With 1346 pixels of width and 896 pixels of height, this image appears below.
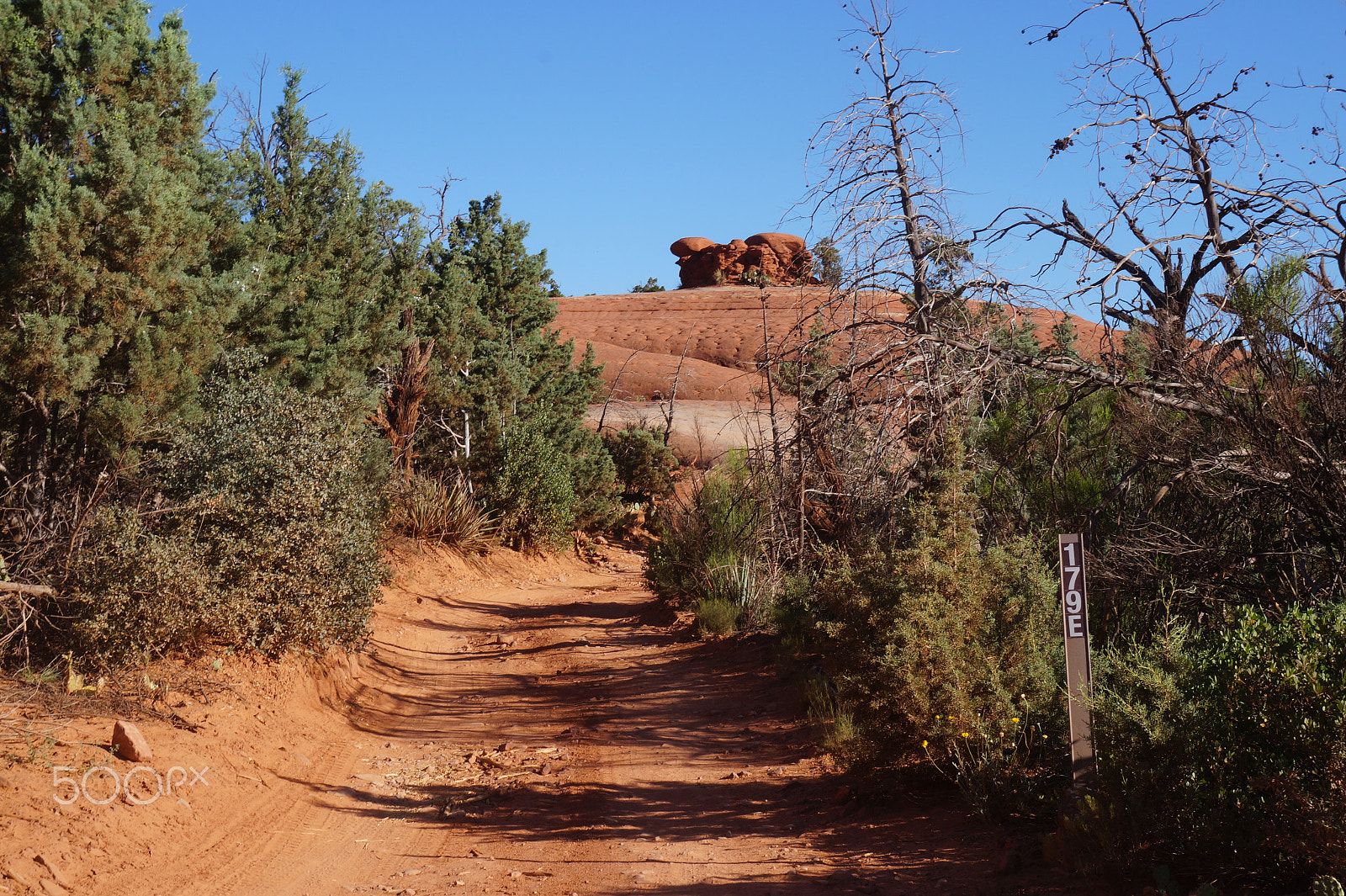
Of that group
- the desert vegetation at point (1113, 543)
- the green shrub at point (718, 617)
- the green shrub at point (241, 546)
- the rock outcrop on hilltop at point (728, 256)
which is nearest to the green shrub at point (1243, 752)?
the desert vegetation at point (1113, 543)

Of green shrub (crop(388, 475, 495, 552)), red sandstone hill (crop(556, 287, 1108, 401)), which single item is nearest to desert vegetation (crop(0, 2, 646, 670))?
green shrub (crop(388, 475, 495, 552))

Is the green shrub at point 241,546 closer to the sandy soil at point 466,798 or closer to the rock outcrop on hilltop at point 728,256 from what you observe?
the sandy soil at point 466,798

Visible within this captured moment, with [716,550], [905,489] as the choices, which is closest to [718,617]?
[716,550]

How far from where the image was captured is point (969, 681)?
5.62 metres

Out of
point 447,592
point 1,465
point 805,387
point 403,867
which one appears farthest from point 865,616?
point 447,592

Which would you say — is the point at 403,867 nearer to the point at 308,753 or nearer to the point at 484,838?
the point at 484,838

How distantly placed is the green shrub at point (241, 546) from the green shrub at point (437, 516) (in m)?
7.20

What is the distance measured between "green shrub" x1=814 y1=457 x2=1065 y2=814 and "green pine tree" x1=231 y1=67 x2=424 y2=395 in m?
9.11

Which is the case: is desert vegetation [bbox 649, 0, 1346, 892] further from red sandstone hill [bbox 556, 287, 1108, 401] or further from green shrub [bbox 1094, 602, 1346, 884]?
red sandstone hill [bbox 556, 287, 1108, 401]

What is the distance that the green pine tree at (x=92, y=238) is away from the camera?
313 inches

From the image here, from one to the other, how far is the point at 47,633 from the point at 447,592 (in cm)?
873

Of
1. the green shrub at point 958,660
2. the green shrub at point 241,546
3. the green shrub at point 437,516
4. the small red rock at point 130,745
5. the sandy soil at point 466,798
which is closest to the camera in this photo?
the sandy soil at point 466,798

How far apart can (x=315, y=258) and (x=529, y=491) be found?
729 centimetres

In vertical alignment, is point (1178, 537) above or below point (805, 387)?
below
